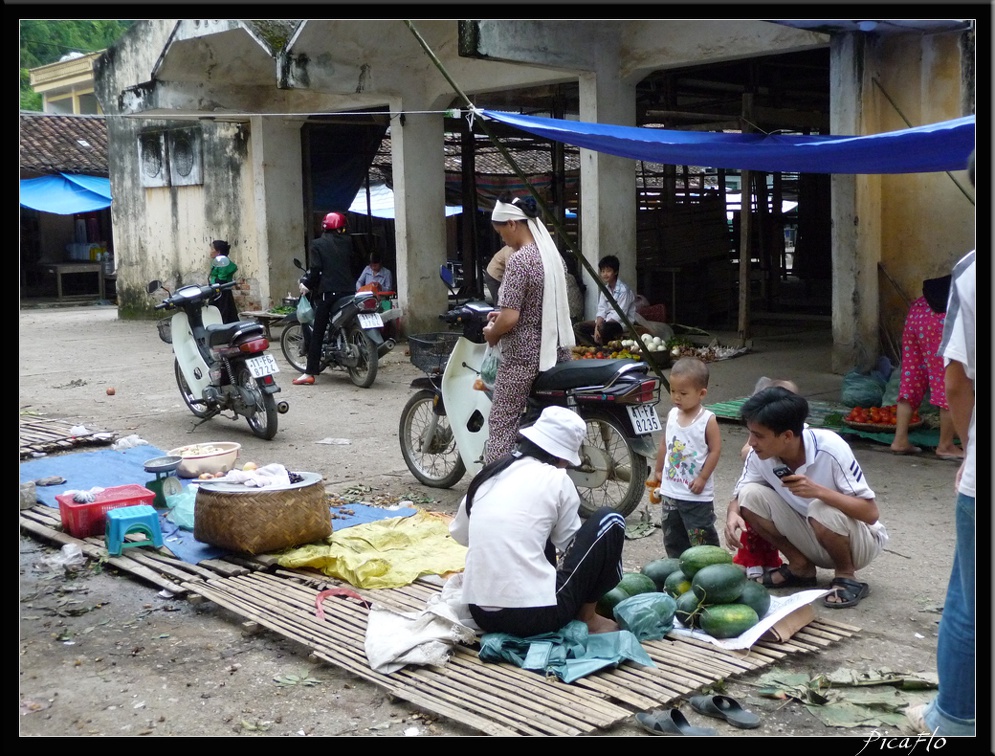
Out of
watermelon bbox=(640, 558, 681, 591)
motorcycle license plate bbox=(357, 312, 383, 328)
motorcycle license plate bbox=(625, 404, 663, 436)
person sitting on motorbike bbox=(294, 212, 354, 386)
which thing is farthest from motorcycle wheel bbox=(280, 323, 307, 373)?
watermelon bbox=(640, 558, 681, 591)

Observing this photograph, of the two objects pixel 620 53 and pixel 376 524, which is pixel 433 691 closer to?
pixel 376 524

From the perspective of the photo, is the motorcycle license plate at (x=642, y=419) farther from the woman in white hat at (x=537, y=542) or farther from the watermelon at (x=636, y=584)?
the woman in white hat at (x=537, y=542)

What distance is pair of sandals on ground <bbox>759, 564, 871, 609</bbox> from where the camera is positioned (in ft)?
14.8

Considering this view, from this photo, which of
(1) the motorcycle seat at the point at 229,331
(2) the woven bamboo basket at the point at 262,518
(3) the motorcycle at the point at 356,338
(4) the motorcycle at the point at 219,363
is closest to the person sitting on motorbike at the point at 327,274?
(3) the motorcycle at the point at 356,338

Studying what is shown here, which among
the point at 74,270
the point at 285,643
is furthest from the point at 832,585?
the point at 74,270

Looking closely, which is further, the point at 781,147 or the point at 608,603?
→ the point at 781,147

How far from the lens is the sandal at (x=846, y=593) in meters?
4.50

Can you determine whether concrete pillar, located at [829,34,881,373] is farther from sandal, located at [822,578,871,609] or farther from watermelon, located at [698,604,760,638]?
watermelon, located at [698,604,760,638]

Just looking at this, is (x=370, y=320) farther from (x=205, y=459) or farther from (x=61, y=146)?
(x=61, y=146)

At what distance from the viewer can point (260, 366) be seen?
8.06 metres

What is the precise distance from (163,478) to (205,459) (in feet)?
2.07

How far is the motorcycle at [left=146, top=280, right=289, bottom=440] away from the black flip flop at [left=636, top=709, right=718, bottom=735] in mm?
5204
